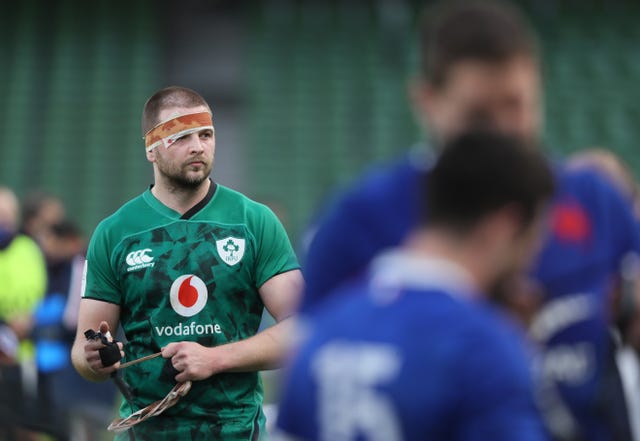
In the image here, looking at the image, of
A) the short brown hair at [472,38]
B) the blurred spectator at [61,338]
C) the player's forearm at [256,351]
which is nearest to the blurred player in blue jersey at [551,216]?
the short brown hair at [472,38]

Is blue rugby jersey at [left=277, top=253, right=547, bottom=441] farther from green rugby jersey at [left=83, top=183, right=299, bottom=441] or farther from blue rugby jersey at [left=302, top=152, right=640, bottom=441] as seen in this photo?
green rugby jersey at [left=83, top=183, right=299, bottom=441]

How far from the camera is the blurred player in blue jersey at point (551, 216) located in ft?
8.50

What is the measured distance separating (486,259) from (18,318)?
8.29m

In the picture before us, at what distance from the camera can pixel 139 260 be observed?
4785mm

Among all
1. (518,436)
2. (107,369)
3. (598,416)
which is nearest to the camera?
(518,436)

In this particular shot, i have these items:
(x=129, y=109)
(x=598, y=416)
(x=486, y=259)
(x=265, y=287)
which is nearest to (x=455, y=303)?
(x=486, y=259)

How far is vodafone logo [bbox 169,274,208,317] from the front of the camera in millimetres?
4723

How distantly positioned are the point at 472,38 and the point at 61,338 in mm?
8030

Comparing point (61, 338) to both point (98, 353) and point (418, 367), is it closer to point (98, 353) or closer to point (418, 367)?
point (98, 353)

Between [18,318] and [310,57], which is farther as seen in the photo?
[310,57]

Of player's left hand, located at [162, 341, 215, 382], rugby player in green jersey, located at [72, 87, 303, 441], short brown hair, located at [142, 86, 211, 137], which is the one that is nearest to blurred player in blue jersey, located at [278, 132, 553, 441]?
player's left hand, located at [162, 341, 215, 382]

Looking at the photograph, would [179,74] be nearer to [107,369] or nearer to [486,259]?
[107,369]

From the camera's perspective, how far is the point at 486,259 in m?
2.25

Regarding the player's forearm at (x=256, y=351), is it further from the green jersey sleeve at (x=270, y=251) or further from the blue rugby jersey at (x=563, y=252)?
the blue rugby jersey at (x=563, y=252)
